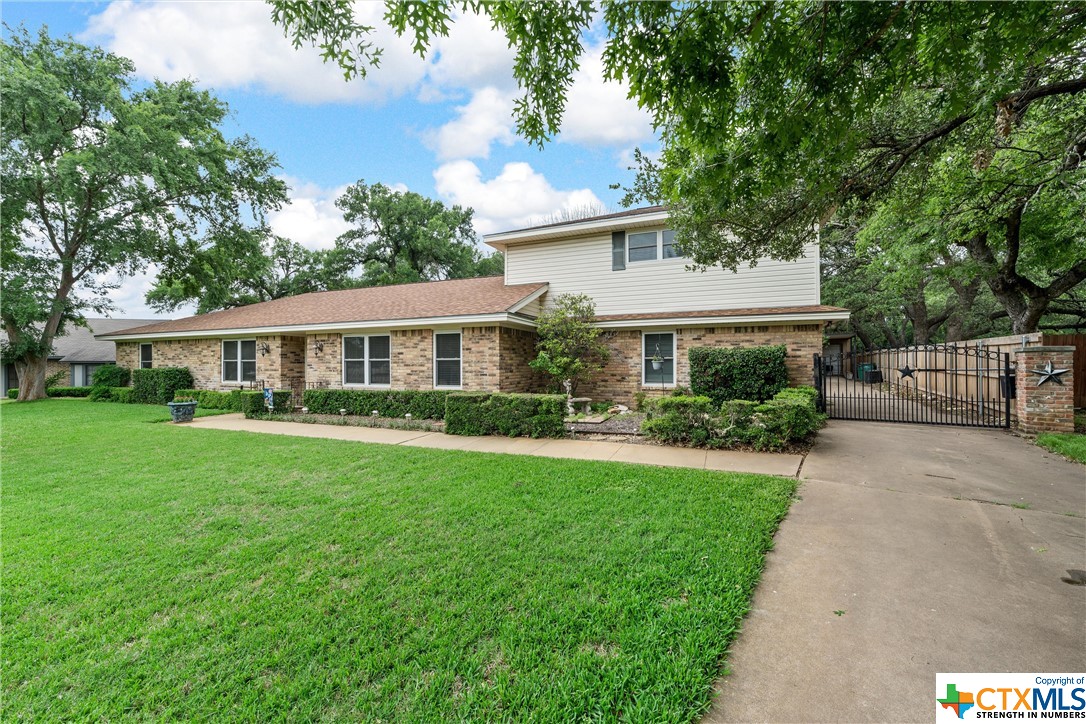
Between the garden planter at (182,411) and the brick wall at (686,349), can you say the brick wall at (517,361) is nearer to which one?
the brick wall at (686,349)

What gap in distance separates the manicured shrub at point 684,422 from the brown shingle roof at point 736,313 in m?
4.36

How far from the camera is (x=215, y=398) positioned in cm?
1441

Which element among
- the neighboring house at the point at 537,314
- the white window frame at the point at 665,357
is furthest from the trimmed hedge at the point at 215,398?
the white window frame at the point at 665,357

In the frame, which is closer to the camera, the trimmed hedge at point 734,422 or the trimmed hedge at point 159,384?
the trimmed hedge at point 734,422

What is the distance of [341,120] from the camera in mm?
10062

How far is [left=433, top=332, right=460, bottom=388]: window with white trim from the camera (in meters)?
11.9

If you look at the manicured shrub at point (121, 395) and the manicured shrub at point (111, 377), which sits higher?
the manicured shrub at point (111, 377)

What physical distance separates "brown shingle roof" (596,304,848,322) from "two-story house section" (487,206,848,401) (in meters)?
0.02

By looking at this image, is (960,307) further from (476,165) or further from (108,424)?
(108,424)

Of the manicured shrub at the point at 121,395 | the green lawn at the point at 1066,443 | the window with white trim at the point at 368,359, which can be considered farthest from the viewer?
the manicured shrub at the point at 121,395

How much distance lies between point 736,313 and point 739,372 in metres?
1.67

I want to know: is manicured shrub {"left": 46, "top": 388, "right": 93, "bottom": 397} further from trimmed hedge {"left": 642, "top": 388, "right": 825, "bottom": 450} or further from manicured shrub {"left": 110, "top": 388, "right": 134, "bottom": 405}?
trimmed hedge {"left": 642, "top": 388, "right": 825, "bottom": 450}

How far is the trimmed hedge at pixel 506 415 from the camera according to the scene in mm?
8828

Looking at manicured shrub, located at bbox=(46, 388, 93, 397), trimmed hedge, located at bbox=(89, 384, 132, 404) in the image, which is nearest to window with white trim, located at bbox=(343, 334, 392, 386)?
trimmed hedge, located at bbox=(89, 384, 132, 404)
